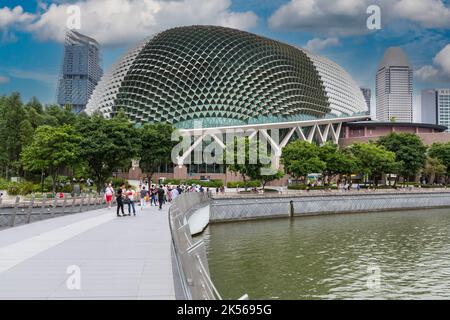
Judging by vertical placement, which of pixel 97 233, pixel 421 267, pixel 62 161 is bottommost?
pixel 421 267

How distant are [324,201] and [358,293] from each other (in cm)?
3403

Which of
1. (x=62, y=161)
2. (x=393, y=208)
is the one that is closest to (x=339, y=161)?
(x=393, y=208)

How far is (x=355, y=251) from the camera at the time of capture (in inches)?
1188

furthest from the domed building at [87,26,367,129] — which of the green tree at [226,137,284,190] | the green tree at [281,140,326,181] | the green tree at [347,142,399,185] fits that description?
the green tree at [226,137,284,190]

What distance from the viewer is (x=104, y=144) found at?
55781mm

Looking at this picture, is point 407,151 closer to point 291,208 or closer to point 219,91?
point 219,91

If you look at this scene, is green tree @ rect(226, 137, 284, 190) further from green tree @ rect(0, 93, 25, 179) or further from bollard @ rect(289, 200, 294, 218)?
green tree @ rect(0, 93, 25, 179)

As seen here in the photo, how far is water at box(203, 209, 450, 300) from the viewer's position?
20.6 metres

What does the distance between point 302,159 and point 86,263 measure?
58.0m

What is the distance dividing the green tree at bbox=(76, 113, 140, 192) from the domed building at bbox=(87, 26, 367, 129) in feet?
87.0

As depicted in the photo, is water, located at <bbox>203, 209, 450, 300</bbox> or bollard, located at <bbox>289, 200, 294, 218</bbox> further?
bollard, located at <bbox>289, 200, 294, 218</bbox>

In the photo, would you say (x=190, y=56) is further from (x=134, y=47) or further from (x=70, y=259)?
(x=70, y=259)

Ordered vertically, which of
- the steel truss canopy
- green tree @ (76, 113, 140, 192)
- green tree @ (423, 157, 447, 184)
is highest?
the steel truss canopy

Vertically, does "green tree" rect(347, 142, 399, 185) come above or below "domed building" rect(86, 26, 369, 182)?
below
